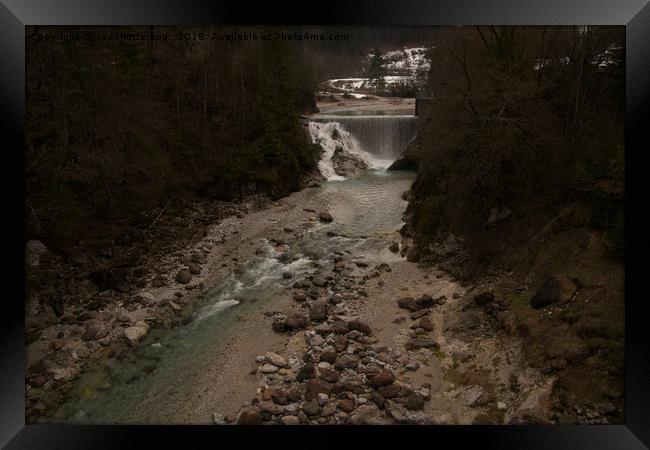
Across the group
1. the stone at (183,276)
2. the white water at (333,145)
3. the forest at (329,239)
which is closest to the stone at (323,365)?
the forest at (329,239)

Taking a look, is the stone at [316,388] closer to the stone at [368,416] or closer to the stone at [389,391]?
the stone at [368,416]

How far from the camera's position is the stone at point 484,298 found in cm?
457

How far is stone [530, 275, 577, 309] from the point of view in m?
3.99

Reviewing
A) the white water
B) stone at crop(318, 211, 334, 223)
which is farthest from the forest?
the white water

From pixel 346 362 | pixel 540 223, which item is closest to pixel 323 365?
pixel 346 362

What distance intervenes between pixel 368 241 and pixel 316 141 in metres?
2.24

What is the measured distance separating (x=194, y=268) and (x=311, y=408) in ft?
9.44

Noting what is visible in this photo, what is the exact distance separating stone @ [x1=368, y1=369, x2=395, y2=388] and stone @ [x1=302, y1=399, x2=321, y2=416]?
0.53 m

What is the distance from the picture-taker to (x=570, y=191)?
434 cm

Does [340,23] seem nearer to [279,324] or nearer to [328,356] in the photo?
[328,356]

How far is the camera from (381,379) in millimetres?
3938

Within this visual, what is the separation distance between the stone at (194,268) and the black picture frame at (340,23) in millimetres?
2451

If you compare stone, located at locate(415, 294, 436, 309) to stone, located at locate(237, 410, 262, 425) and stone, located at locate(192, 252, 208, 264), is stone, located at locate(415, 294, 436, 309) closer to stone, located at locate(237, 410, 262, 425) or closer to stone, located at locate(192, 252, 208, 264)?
stone, located at locate(237, 410, 262, 425)

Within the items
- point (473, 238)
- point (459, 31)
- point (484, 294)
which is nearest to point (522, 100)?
point (459, 31)
